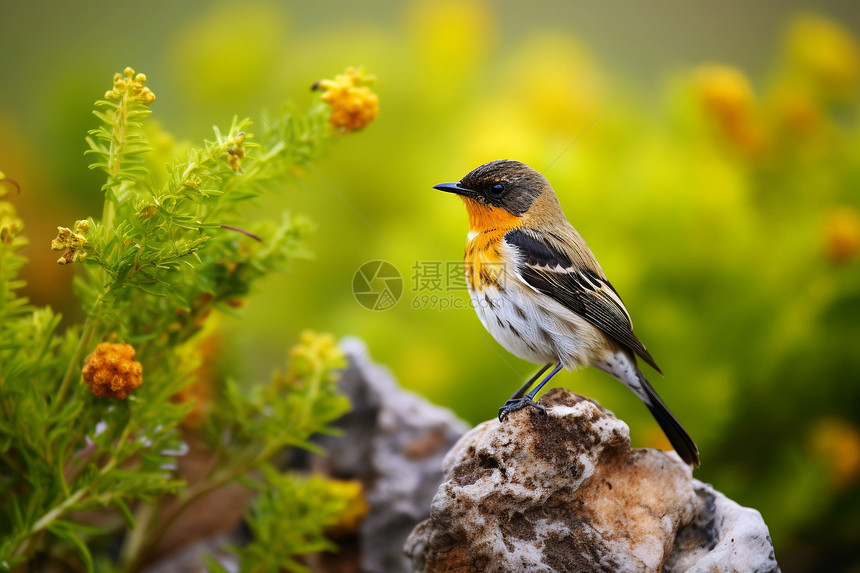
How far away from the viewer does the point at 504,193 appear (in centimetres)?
163

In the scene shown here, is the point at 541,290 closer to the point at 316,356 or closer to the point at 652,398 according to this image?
the point at 652,398

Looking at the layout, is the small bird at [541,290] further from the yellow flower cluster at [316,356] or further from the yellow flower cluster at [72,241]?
the yellow flower cluster at [72,241]

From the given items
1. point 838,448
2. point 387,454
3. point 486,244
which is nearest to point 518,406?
point 486,244

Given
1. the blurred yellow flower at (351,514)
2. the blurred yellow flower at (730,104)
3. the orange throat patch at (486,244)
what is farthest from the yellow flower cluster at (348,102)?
the blurred yellow flower at (730,104)

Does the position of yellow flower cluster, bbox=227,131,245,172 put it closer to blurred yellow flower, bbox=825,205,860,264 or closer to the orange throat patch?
the orange throat patch

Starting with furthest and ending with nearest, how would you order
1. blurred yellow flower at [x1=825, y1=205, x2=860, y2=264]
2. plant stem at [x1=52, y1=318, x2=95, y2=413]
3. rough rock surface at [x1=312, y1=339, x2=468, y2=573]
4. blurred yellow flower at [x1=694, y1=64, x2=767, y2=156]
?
blurred yellow flower at [x1=694, y1=64, x2=767, y2=156], blurred yellow flower at [x1=825, y1=205, x2=860, y2=264], rough rock surface at [x1=312, y1=339, x2=468, y2=573], plant stem at [x1=52, y1=318, x2=95, y2=413]

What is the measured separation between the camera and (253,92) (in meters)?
2.76

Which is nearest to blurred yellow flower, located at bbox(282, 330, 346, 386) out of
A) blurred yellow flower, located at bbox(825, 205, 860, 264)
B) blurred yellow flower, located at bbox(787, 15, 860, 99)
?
blurred yellow flower, located at bbox(825, 205, 860, 264)

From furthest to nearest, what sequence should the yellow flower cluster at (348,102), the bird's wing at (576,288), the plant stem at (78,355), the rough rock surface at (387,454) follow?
the rough rock surface at (387,454) < the bird's wing at (576,288) < the yellow flower cluster at (348,102) < the plant stem at (78,355)

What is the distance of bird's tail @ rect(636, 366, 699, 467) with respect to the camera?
56.9 inches

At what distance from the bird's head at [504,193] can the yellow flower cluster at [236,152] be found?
0.54m

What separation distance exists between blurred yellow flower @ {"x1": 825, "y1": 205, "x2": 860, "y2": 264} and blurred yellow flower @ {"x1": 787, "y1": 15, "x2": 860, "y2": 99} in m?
0.82

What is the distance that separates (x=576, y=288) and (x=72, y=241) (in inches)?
39.0

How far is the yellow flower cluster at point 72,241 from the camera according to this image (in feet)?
3.38
